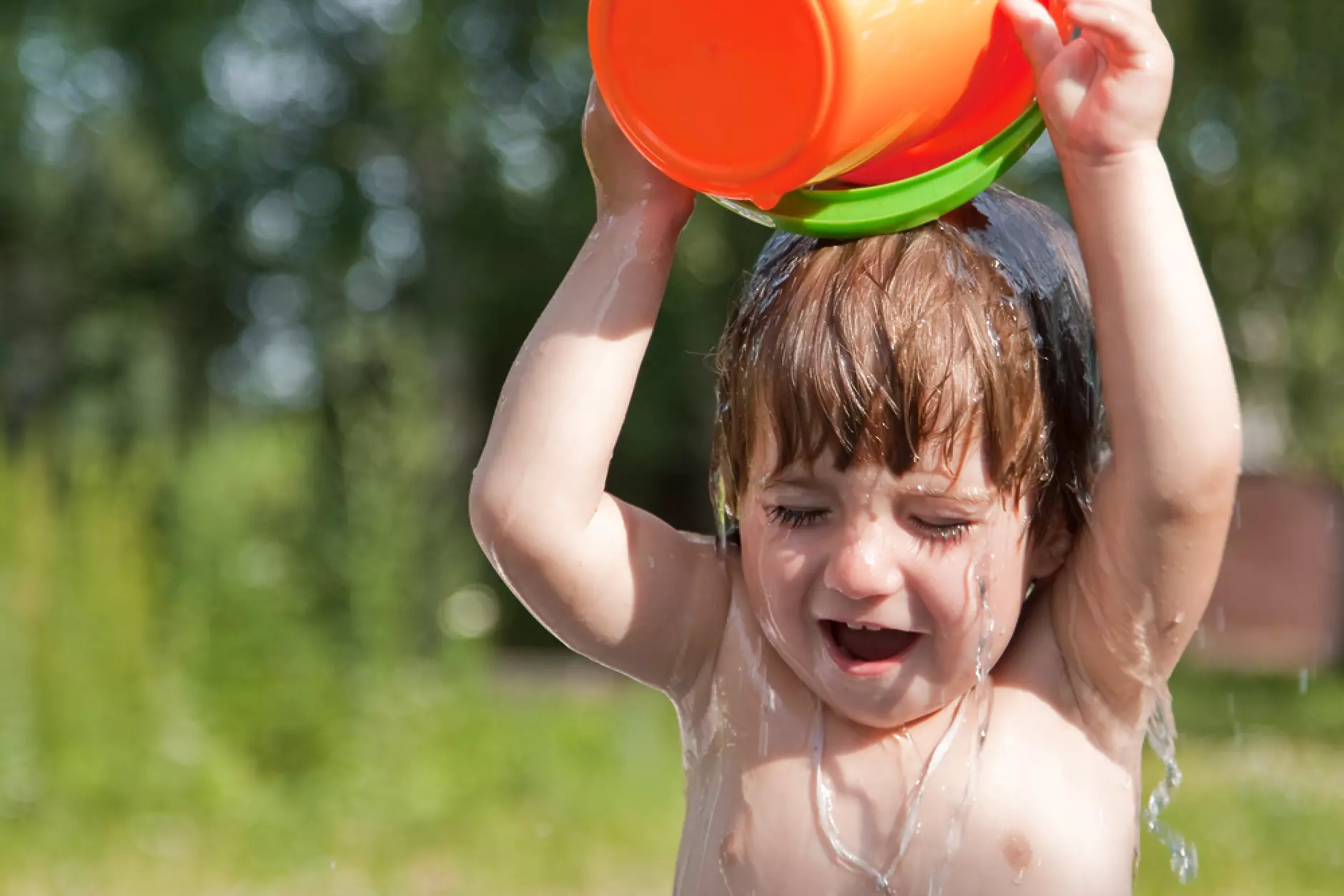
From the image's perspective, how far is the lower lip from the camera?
5.80ft

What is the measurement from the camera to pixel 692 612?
1.96m

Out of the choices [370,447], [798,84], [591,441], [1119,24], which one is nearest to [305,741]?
[370,447]

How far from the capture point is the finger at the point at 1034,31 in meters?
1.65

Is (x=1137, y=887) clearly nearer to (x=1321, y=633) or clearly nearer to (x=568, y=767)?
(x=568, y=767)

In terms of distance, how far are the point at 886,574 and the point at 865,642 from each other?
0.44 feet

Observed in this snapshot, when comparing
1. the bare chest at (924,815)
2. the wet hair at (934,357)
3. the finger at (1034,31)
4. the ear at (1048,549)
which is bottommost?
the bare chest at (924,815)

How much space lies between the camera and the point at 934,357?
5.67ft

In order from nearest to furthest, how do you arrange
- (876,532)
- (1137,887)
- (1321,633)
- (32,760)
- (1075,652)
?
(876,532) → (1075,652) → (1137,887) → (32,760) → (1321,633)

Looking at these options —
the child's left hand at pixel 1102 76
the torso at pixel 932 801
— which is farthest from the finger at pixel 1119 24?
the torso at pixel 932 801

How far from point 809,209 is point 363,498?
219 inches

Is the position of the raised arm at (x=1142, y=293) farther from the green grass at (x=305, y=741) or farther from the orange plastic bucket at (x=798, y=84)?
the green grass at (x=305, y=741)

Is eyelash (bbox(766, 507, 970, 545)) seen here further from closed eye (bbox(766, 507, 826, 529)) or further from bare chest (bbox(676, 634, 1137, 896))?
bare chest (bbox(676, 634, 1137, 896))

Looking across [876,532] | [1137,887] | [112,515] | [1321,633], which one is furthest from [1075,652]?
[1321,633]

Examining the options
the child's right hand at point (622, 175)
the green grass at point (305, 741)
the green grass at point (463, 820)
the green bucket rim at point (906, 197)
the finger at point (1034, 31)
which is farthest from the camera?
the green grass at point (305, 741)
